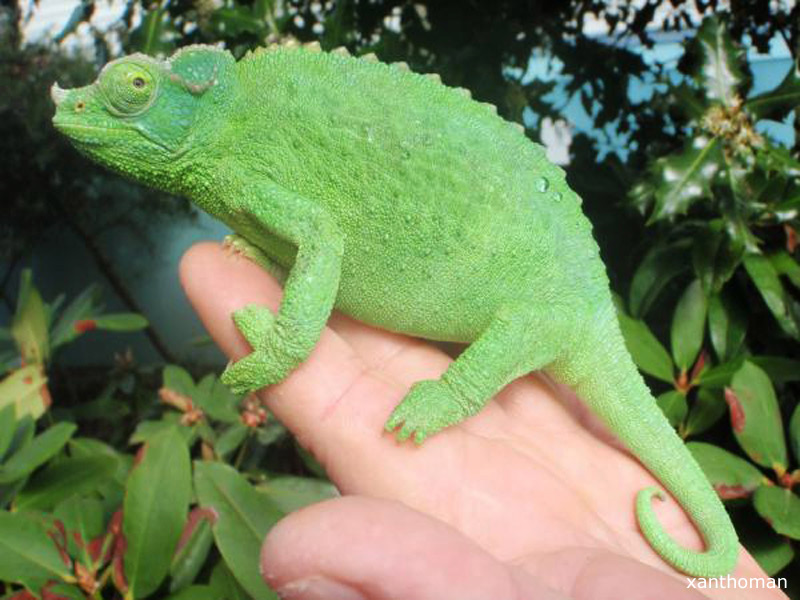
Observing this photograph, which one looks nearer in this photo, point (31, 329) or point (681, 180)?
point (681, 180)

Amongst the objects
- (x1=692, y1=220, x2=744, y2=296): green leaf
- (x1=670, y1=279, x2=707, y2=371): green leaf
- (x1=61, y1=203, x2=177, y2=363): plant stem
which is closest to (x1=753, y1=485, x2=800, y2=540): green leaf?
(x1=670, y1=279, x2=707, y2=371): green leaf

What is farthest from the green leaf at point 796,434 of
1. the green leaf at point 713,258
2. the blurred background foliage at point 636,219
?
the green leaf at point 713,258

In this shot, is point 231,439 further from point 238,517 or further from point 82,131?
point 82,131

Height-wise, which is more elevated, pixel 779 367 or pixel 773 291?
pixel 773 291

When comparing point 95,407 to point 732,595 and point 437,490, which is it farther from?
point 732,595

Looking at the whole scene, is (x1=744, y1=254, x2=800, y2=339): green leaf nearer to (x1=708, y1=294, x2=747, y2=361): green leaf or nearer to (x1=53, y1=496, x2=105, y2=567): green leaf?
(x1=708, y1=294, x2=747, y2=361): green leaf

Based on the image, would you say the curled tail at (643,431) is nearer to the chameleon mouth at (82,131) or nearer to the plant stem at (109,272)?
the chameleon mouth at (82,131)

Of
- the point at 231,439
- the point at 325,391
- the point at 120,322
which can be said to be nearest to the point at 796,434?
the point at 325,391
